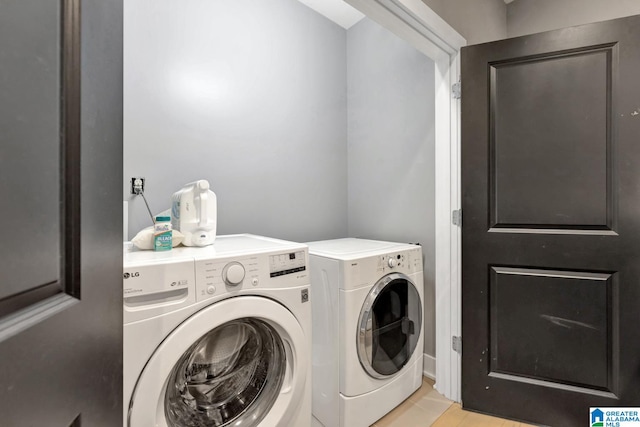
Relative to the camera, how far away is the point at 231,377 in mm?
1196

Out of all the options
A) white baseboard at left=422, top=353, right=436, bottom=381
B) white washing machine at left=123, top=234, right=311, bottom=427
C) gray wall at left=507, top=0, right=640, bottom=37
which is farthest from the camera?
white baseboard at left=422, top=353, right=436, bottom=381

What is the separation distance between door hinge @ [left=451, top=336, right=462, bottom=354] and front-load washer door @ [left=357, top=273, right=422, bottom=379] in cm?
19

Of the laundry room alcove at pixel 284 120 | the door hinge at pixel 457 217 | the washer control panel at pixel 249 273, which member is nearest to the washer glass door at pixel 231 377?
the washer control panel at pixel 249 273

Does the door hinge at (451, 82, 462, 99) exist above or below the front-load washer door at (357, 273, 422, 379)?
above

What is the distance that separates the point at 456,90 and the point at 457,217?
0.70 m

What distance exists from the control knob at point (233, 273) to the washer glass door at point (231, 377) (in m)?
0.15

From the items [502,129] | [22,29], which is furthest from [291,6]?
[22,29]

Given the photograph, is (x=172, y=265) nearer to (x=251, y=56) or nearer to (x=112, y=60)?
(x=112, y=60)

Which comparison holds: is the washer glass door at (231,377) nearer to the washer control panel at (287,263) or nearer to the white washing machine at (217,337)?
the white washing machine at (217,337)

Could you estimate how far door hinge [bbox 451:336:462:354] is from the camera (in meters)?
1.67

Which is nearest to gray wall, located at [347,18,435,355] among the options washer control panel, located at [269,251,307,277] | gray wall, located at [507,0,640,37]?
gray wall, located at [507,0,640,37]

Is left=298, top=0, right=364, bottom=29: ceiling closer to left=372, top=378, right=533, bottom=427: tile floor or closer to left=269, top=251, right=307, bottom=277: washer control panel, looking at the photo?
left=269, top=251, right=307, bottom=277: washer control panel

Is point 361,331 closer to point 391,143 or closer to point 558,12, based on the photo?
point 391,143

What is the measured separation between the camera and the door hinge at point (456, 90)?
5.37 feet
